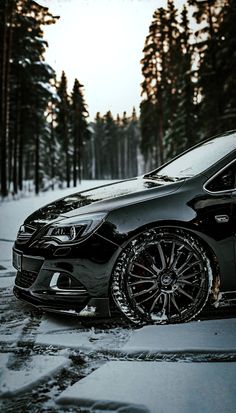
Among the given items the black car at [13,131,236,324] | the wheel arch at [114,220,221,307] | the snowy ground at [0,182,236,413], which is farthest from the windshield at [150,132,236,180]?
the snowy ground at [0,182,236,413]

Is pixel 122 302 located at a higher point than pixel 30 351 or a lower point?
higher

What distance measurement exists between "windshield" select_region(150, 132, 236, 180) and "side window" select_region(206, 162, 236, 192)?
18 centimetres

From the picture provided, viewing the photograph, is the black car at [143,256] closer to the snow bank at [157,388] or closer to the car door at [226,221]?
the car door at [226,221]

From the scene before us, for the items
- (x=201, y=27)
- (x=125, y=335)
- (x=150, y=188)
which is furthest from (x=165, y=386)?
(x=201, y=27)

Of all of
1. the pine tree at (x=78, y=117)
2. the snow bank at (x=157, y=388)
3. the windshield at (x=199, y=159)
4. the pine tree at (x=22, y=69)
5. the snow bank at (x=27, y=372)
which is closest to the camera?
the snow bank at (x=157, y=388)

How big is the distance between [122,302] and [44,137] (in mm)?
35480

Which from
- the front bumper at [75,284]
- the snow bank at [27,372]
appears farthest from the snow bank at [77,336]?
the snow bank at [27,372]

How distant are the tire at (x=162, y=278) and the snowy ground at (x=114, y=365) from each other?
4.9 inches

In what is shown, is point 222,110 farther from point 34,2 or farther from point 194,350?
point 194,350

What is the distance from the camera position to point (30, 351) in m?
2.69

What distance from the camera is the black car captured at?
306cm

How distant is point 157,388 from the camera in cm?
218

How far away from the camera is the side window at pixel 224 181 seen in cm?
327

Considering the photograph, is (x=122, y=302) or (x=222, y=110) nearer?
(x=122, y=302)
